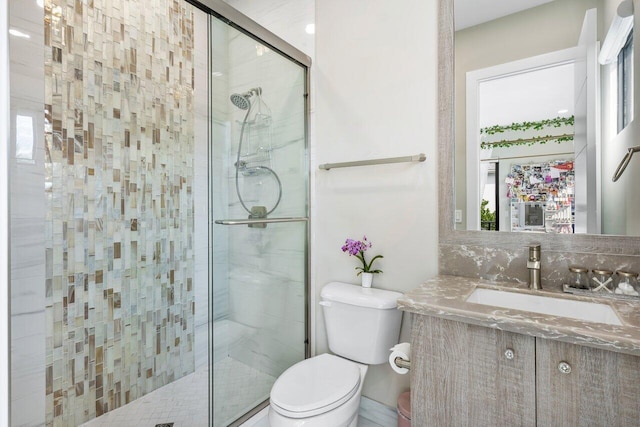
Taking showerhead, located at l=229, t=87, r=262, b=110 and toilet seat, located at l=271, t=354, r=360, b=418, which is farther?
showerhead, located at l=229, t=87, r=262, b=110

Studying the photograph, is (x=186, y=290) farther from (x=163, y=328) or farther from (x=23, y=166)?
(x=23, y=166)

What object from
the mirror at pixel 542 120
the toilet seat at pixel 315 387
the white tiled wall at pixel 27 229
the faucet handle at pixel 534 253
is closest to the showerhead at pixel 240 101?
the white tiled wall at pixel 27 229

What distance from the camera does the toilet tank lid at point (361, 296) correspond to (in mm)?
1466

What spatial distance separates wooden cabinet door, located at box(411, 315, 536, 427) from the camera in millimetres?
909

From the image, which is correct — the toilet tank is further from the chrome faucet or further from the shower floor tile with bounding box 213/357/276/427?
the chrome faucet

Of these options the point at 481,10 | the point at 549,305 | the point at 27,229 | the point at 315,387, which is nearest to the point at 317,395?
the point at 315,387

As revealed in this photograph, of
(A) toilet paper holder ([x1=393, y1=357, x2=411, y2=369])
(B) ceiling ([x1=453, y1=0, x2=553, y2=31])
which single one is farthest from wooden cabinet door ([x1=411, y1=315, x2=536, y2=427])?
(B) ceiling ([x1=453, y1=0, x2=553, y2=31])

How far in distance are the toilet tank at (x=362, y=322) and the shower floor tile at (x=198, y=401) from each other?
46 cm

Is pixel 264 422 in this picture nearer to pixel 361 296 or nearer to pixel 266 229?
pixel 361 296

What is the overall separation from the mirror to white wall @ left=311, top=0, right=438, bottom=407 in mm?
154

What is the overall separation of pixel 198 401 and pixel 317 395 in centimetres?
82

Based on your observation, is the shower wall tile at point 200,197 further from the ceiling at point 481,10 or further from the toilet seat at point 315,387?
the ceiling at point 481,10

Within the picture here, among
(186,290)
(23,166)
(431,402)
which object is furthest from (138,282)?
(431,402)

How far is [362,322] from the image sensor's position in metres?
1.50
